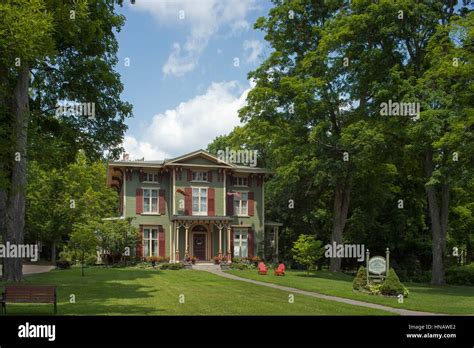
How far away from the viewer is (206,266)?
40.4 meters

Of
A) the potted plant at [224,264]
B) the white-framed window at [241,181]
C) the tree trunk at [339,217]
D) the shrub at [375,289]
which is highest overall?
the white-framed window at [241,181]

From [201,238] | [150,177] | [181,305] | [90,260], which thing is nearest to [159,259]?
[201,238]

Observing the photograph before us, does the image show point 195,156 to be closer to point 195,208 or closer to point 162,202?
point 195,208

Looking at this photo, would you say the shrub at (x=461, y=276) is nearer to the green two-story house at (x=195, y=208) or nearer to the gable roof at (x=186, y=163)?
the green two-story house at (x=195, y=208)

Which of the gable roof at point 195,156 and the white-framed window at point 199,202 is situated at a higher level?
the gable roof at point 195,156

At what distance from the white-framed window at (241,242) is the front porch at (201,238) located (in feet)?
1.82

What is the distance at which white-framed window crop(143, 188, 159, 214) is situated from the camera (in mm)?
43500

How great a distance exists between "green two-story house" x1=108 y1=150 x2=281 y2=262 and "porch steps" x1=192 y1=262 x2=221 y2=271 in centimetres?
151

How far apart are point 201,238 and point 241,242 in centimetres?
335

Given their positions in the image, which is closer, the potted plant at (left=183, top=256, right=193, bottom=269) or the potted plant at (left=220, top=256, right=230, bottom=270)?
the potted plant at (left=220, top=256, right=230, bottom=270)

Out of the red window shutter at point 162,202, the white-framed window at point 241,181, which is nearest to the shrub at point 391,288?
the red window shutter at point 162,202

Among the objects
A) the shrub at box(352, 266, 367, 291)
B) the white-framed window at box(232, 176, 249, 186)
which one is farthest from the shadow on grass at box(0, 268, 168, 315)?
the white-framed window at box(232, 176, 249, 186)

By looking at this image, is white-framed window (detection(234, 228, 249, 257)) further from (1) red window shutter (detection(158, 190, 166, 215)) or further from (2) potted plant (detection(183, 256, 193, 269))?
(1) red window shutter (detection(158, 190, 166, 215))

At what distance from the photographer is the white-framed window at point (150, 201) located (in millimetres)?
43500
